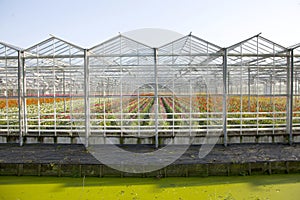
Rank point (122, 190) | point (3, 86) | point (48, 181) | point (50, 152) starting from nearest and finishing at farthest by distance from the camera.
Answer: point (122, 190), point (48, 181), point (50, 152), point (3, 86)

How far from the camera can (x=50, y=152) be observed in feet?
27.5

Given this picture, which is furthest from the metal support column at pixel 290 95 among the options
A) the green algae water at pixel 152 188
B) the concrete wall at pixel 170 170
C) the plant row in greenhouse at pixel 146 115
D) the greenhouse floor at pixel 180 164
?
the green algae water at pixel 152 188

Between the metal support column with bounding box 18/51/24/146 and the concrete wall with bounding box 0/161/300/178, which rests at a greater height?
the metal support column with bounding box 18/51/24/146

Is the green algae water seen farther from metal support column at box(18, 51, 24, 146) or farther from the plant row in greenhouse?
the plant row in greenhouse

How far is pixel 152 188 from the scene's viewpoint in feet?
20.1

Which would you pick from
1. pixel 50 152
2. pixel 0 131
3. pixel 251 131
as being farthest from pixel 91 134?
pixel 251 131

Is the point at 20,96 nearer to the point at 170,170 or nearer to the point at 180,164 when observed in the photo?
the point at 170,170

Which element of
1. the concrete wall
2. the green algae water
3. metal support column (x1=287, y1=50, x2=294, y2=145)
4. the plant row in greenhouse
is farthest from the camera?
the plant row in greenhouse

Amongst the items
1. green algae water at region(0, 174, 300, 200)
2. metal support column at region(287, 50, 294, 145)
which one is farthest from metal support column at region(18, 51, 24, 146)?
metal support column at region(287, 50, 294, 145)

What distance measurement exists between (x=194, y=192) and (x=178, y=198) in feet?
1.62

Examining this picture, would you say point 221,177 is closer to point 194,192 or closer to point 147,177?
point 194,192

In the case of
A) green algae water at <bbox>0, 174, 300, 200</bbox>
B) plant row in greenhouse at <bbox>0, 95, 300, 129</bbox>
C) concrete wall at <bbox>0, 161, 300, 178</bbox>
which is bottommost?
green algae water at <bbox>0, 174, 300, 200</bbox>

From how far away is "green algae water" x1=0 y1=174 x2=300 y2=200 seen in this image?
5695 mm

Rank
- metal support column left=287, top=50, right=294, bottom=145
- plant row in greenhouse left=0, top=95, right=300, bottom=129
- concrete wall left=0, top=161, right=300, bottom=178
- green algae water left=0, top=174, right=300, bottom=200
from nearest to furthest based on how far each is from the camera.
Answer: green algae water left=0, top=174, right=300, bottom=200
concrete wall left=0, top=161, right=300, bottom=178
metal support column left=287, top=50, right=294, bottom=145
plant row in greenhouse left=0, top=95, right=300, bottom=129
